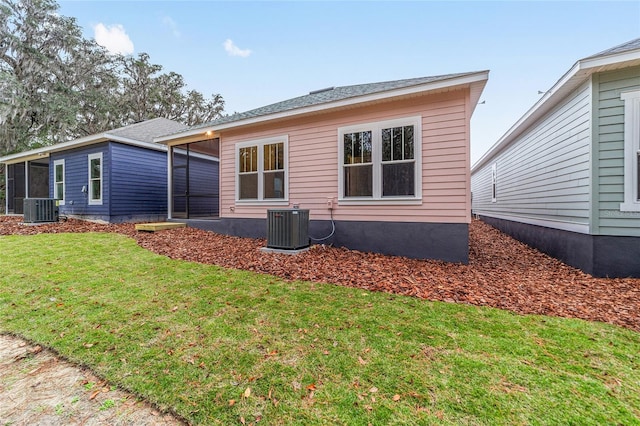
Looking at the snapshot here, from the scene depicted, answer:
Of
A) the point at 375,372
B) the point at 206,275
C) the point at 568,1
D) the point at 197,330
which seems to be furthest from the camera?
the point at 568,1

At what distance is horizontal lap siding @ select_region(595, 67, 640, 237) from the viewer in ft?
13.8

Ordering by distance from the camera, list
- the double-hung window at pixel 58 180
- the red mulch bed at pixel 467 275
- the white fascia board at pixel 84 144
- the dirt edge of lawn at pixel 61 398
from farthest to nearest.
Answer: the double-hung window at pixel 58 180, the white fascia board at pixel 84 144, the red mulch bed at pixel 467 275, the dirt edge of lawn at pixel 61 398

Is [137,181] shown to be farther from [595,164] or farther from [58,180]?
[595,164]

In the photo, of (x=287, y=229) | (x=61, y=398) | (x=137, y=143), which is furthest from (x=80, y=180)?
(x=61, y=398)

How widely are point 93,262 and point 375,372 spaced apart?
5.33 meters

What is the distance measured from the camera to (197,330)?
8.52 ft

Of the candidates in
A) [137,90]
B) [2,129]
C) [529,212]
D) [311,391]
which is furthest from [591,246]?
[137,90]

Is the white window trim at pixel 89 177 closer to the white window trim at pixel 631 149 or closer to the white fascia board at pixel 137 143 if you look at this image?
the white fascia board at pixel 137 143

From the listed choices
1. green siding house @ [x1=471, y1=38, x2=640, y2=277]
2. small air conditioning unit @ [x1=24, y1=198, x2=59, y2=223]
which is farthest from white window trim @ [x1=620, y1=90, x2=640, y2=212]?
small air conditioning unit @ [x1=24, y1=198, x2=59, y2=223]

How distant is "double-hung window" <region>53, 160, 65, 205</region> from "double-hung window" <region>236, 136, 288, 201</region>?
9.65 m

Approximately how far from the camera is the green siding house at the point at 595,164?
4172mm

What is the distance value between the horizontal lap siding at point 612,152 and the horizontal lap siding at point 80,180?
1358 cm

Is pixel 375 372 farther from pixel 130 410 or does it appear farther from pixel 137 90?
pixel 137 90

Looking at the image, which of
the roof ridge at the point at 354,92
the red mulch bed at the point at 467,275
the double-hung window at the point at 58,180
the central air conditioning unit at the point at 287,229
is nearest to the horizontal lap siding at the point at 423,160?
the roof ridge at the point at 354,92
